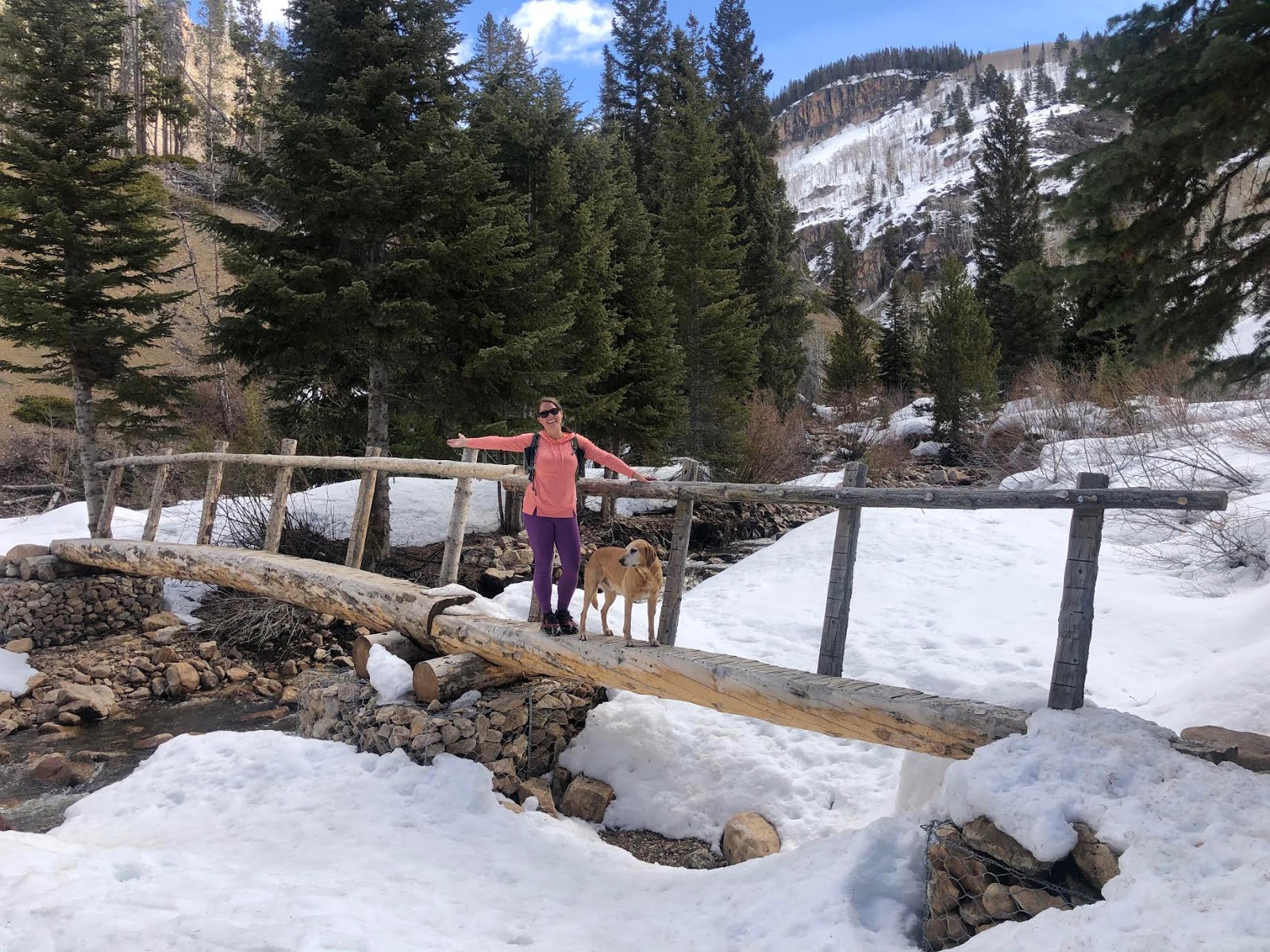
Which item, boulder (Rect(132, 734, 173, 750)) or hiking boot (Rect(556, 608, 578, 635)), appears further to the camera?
boulder (Rect(132, 734, 173, 750))

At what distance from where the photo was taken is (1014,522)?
1274 centimetres

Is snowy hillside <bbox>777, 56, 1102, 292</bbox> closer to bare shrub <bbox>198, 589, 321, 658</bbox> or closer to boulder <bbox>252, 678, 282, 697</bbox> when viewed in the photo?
bare shrub <bbox>198, 589, 321, 658</bbox>

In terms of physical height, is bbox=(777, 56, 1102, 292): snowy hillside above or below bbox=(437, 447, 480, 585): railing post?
above

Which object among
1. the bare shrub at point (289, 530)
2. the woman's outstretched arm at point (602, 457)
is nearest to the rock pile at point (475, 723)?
the woman's outstretched arm at point (602, 457)

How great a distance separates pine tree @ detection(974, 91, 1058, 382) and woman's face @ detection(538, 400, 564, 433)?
30443 mm

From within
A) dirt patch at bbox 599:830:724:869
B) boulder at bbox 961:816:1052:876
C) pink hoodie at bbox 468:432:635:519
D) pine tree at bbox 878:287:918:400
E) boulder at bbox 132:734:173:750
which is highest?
pine tree at bbox 878:287:918:400

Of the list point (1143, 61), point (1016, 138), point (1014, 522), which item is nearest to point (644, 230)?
point (1014, 522)

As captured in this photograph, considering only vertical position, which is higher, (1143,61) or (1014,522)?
(1143,61)

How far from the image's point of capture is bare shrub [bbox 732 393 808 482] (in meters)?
20.8

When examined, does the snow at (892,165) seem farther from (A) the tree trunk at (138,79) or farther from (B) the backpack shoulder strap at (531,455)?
(B) the backpack shoulder strap at (531,455)

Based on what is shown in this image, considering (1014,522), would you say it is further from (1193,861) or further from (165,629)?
(165,629)

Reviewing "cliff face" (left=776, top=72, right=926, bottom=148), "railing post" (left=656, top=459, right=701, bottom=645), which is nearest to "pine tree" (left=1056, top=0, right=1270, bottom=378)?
"railing post" (left=656, top=459, right=701, bottom=645)

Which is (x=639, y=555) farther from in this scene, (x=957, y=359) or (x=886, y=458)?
(x=957, y=359)

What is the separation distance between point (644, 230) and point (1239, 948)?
18129mm
